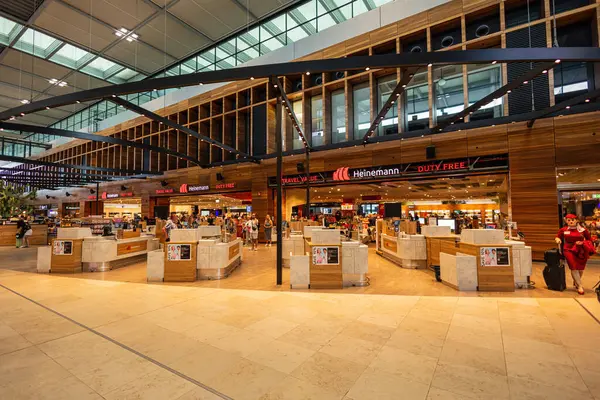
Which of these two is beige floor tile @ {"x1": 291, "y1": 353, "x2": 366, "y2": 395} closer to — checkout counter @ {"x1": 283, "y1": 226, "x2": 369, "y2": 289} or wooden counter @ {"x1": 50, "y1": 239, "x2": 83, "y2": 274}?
checkout counter @ {"x1": 283, "y1": 226, "x2": 369, "y2": 289}

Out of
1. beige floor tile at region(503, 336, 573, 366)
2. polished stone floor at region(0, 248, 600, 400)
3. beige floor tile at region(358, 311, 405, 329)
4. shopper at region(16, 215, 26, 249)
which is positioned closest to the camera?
polished stone floor at region(0, 248, 600, 400)

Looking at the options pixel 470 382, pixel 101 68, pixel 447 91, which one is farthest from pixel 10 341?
pixel 101 68

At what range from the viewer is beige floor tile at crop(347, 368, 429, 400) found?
2119 mm

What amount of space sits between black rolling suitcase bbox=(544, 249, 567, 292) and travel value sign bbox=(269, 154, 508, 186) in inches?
176

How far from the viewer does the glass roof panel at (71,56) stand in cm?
1401

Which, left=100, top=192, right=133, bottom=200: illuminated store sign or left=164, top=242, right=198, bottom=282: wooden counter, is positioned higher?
left=100, top=192, right=133, bottom=200: illuminated store sign

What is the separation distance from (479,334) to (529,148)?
7.80 m

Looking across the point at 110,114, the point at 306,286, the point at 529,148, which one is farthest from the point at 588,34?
the point at 110,114

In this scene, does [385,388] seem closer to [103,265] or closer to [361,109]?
[103,265]

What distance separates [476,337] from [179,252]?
5658 millimetres

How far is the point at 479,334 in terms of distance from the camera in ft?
10.8

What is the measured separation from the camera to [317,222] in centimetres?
1091

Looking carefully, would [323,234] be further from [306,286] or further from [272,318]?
[272,318]

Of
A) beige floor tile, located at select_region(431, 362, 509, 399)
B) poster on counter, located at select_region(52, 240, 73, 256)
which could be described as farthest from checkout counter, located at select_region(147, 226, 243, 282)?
beige floor tile, located at select_region(431, 362, 509, 399)
